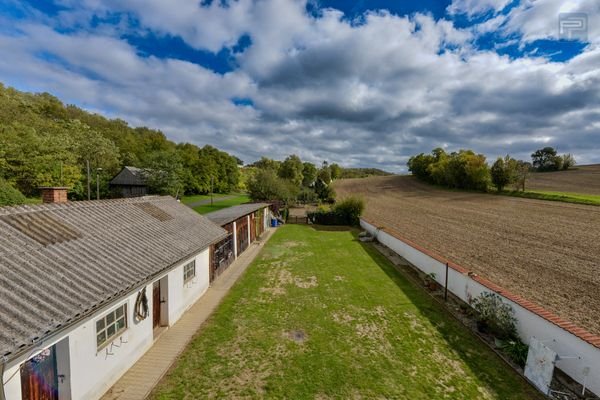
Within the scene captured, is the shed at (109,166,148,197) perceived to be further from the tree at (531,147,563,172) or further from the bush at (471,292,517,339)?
the tree at (531,147,563,172)

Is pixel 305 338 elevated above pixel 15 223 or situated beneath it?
situated beneath

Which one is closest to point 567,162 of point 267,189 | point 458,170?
point 458,170

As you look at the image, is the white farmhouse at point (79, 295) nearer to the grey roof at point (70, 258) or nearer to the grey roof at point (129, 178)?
the grey roof at point (70, 258)

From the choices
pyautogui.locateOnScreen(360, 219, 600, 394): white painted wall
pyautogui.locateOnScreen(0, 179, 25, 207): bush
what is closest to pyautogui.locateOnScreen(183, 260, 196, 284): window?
pyautogui.locateOnScreen(360, 219, 600, 394): white painted wall

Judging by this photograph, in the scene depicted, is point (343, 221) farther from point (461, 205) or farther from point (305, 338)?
point (305, 338)

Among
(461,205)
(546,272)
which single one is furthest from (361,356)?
(461,205)

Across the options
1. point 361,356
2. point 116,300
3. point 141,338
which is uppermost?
point 116,300
